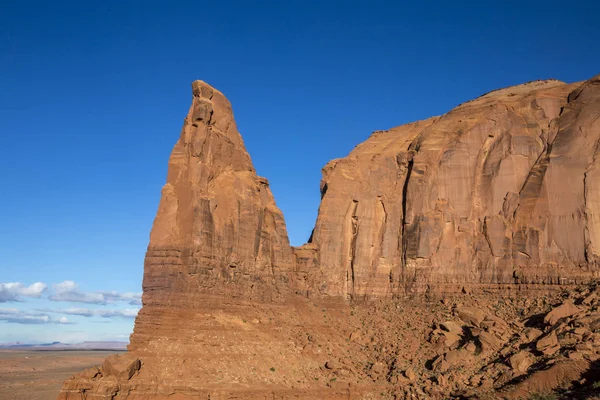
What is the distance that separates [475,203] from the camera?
63031 millimetres

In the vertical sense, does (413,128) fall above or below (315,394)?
above

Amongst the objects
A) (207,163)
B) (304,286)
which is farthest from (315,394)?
(207,163)

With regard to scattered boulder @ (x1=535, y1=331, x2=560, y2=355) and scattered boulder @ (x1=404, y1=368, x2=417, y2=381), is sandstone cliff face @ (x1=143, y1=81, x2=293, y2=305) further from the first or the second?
scattered boulder @ (x1=535, y1=331, x2=560, y2=355)

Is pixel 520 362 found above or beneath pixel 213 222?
beneath

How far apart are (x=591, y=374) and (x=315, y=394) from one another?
1831cm

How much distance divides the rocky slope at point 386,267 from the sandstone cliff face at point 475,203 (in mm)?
129

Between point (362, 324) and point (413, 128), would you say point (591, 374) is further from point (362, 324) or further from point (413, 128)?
point (413, 128)

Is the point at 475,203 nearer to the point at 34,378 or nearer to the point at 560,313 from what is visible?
the point at 560,313

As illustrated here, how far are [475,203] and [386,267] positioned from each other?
10.0m

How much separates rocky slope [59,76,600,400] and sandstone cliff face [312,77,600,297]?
0.13 meters

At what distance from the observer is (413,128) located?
7400cm

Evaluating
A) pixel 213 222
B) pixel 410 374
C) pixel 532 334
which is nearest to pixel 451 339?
pixel 410 374

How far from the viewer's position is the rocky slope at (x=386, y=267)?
48.2 meters

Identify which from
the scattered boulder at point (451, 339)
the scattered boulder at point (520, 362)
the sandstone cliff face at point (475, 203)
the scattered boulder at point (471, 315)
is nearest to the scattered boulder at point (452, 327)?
the scattered boulder at point (451, 339)
